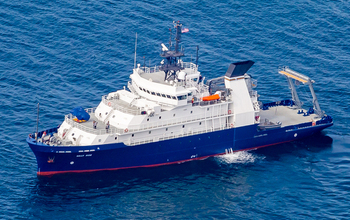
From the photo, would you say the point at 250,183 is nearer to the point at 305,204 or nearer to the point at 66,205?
the point at 305,204

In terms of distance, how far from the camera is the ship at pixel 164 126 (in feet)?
196

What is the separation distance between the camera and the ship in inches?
2357

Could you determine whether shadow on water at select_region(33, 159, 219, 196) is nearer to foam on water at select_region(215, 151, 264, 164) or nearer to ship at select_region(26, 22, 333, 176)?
ship at select_region(26, 22, 333, 176)

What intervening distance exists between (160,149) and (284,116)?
17667 mm

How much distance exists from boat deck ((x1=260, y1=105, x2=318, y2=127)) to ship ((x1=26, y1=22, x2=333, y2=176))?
153 cm

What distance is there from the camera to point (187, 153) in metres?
63.9

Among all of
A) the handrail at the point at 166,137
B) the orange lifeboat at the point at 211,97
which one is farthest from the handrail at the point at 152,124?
the orange lifeboat at the point at 211,97

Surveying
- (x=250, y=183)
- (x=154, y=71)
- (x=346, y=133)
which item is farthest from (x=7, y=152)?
(x=346, y=133)

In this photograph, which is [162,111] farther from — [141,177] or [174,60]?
[141,177]

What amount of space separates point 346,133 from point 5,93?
41.6 m

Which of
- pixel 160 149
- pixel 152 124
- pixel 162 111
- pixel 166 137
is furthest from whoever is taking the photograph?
pixel 166 137

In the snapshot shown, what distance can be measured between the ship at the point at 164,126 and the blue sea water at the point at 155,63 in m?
1.33

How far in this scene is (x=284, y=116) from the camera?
235 ft

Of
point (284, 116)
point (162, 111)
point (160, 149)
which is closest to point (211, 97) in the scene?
point (162, 111)
